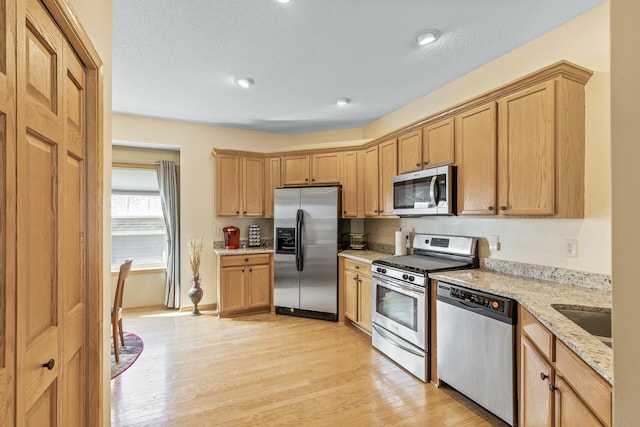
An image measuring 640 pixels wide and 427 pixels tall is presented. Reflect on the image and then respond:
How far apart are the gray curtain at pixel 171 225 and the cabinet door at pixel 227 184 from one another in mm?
687

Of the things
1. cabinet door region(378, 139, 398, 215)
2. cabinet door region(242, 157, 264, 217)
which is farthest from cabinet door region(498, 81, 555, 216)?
cabinet door region(242, 157, 264, 217)

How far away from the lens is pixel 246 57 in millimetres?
2689

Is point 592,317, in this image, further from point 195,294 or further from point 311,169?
point 195,294

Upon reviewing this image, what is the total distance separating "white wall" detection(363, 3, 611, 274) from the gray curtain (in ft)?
Result: 12.6

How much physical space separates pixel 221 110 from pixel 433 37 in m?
2.71

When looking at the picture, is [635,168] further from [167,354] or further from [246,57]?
[167,354]

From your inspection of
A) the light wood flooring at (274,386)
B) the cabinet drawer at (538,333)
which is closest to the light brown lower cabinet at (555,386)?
the cabinet drawer at (538,333)

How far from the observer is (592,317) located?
1.67 m

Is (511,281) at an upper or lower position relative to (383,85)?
lower

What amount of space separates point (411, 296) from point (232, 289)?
2489mm

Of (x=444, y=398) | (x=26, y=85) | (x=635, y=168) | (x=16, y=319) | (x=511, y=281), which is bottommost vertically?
(x=444, y=398)

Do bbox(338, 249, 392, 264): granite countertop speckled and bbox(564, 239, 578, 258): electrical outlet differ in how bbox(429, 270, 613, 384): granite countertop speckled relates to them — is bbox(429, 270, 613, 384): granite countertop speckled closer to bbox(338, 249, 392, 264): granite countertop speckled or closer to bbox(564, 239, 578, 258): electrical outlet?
bbox(564, 239, 578, 258): electrical outlet

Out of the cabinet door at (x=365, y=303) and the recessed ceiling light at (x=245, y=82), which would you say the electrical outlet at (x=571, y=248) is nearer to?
the cabinet door at (x=365, y=303)

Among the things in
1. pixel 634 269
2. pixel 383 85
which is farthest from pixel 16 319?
pixel 383 85
